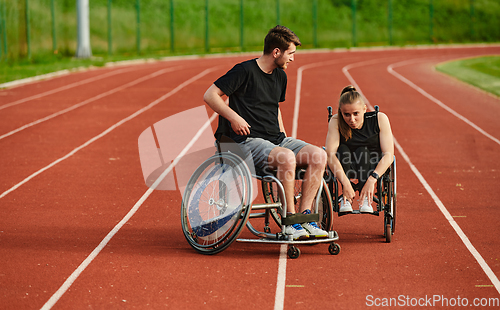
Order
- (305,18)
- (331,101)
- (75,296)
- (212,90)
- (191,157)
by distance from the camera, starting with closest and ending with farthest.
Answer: (75,296) < (212,90) < (191,157) < (331,101) < (305,18)

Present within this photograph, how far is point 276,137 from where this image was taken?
4.82m

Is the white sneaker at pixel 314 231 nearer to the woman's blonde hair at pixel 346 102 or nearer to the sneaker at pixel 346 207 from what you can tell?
the sneaker at pixel 346 207

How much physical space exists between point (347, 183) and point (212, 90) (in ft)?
3.94

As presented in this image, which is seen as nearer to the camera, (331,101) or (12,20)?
(331,101)

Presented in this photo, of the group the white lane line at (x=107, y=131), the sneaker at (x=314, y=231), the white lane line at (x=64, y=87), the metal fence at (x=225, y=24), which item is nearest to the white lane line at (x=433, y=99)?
the white lane line at (x=107, y=131)

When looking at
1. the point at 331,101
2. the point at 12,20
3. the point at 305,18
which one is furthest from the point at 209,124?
the point at 305,18

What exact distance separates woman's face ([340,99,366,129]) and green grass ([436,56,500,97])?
1124 centimetres

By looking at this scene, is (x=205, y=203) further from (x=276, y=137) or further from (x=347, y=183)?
(x=347, y=183)

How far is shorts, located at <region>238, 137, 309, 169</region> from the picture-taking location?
4.58 meters

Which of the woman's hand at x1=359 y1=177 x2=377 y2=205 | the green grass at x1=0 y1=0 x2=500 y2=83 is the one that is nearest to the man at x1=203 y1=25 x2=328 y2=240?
the woman's hand at x1=359 y1=177 x2=377 y2=205

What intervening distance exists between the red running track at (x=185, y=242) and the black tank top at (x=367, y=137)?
29.0 inches

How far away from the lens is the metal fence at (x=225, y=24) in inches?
987

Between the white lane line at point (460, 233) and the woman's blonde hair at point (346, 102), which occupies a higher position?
the woman's blonde hair at point (346, 102)

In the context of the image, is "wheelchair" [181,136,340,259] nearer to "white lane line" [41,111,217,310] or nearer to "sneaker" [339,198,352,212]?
"sneaker" [339,198,352,212]
